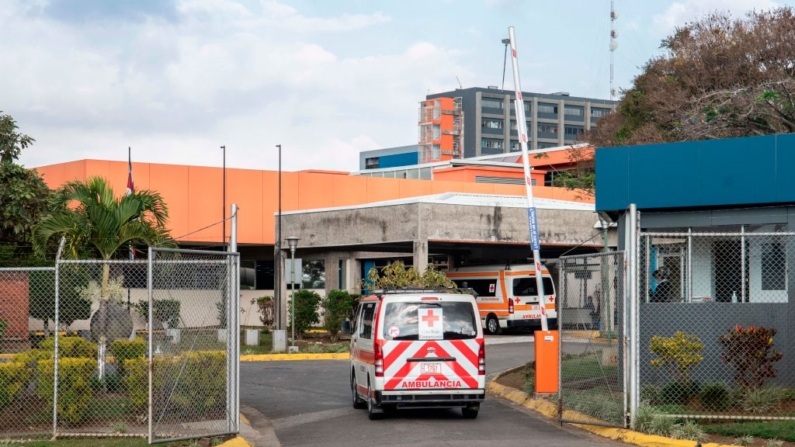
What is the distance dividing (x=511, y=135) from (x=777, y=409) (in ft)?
508

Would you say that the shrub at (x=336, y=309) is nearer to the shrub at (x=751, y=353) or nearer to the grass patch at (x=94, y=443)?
the shrub at (x=751, y=353)

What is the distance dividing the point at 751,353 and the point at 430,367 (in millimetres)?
4679

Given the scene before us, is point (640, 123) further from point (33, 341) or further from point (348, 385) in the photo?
point (33, 341)

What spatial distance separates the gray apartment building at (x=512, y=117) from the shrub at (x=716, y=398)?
148 meters

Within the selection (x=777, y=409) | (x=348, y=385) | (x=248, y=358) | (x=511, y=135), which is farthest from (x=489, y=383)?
(x=511, y=135)

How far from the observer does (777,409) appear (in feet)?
50.7

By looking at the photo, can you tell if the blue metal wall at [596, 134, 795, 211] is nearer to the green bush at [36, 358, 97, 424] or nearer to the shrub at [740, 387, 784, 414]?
the shrub at [740, 387, 784, 414]

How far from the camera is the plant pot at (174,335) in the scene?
14.7 metres

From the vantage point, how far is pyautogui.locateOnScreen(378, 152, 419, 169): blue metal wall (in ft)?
440

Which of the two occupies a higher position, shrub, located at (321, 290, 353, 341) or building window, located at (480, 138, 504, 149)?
building window, located at (480, 138, 504, 149)

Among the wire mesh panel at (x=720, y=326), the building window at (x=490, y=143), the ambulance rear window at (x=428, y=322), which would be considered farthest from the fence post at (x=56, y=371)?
the building window at (x=490, y=143)

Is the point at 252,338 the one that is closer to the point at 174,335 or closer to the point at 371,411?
the point at 371,411

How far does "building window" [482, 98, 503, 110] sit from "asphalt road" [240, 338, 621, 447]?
14293 centimetres

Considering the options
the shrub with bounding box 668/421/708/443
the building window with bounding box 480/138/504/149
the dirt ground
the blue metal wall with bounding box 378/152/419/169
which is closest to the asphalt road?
the shrub with bounding box 668/421/708/443
